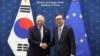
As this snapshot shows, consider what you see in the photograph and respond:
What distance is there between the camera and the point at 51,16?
5.62 meters

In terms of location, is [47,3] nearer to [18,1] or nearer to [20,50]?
[18,1]

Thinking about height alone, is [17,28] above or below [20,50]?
above

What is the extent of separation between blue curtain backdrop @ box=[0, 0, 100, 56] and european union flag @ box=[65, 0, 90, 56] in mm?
98

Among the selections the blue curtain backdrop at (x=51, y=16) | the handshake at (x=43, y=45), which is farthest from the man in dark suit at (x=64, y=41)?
the blue curtain backdrop at (x=51, y=16)

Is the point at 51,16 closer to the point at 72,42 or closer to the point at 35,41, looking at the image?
the point at 35,41

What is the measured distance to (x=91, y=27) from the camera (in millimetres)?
5504

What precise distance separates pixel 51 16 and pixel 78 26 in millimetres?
628

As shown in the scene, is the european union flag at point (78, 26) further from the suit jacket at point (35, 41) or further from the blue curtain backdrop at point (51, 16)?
the suit jacket at point (35, 41)

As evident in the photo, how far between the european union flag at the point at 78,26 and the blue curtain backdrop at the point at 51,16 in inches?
3.9

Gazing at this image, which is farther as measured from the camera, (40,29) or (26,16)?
(26,16)

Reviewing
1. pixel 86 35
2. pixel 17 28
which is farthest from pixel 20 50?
pixel 86 35

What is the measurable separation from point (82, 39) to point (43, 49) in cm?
116

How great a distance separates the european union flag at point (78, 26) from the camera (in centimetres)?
540

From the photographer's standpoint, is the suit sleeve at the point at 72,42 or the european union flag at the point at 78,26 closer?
the suit sleeve at the point at 72,42
